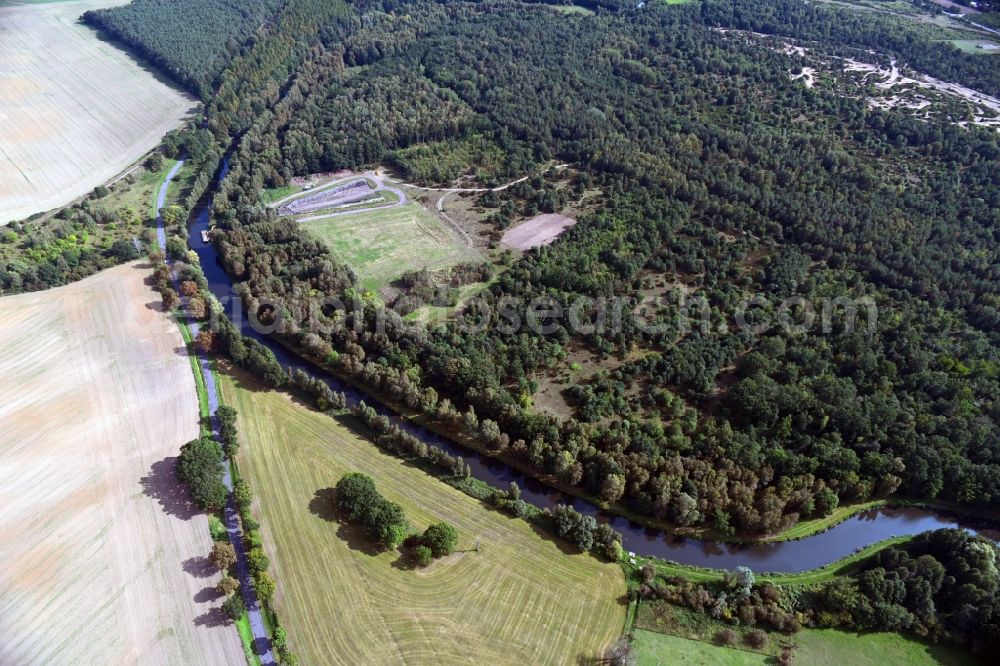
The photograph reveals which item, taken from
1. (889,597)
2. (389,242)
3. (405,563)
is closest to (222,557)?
(405,563)

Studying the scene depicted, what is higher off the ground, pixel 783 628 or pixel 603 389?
pixel 603 389

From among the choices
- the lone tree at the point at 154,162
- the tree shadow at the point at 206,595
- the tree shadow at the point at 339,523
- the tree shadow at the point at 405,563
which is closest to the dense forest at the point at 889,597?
the tree shadow at the point at 405,563

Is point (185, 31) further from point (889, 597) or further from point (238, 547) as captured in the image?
point (889, 597)

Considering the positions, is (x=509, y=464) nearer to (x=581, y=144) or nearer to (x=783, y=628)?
(x=783, y=628)

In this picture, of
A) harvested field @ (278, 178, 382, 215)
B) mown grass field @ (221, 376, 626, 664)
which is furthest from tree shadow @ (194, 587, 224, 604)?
harvested field @ (278, 178, 382, 215)

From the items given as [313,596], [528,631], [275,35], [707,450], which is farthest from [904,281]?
[275,35]

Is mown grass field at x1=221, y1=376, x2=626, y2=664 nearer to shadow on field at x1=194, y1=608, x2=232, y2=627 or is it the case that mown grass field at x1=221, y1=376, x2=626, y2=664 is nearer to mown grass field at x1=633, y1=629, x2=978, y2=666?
mown grass field at x1=633, y1=629, x2=978, y2=666
